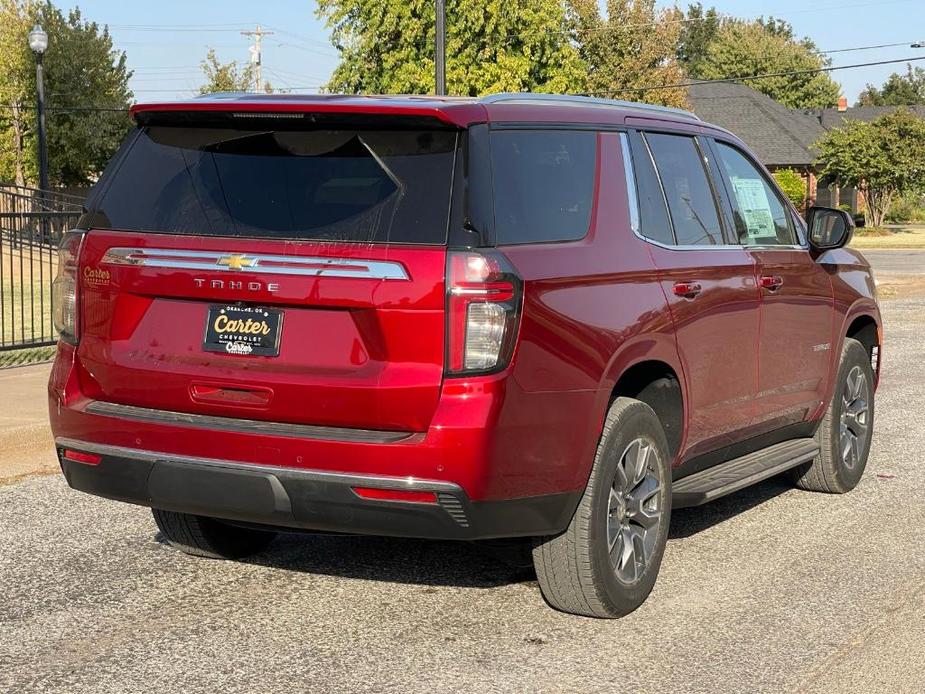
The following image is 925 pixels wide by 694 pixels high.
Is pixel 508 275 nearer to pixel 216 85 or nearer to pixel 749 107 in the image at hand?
pixel 216 85

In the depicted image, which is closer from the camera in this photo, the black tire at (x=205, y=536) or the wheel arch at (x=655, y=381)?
the wheel arch at (x=655, y=381)

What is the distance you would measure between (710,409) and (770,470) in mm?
657

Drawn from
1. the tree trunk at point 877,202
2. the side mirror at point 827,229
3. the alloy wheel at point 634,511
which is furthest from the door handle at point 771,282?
the tree trunk at point 877,202

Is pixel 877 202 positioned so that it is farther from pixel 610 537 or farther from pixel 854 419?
pixel 610 537

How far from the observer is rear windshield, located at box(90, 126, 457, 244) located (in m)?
4.64

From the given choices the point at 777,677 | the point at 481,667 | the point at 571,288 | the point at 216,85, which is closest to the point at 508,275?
the point at 571,288

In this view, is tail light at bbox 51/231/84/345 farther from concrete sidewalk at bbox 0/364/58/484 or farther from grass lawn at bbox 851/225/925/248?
grass lawn at bbox 851/225/925/248

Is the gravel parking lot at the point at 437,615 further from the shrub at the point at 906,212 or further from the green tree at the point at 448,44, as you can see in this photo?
the shrub at the point at 906,212

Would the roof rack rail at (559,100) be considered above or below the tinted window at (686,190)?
above

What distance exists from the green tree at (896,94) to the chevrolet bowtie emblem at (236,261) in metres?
129

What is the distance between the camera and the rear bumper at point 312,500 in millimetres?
4555

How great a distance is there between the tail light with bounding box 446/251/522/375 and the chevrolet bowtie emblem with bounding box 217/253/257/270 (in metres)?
0.71

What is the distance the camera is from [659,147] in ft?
19.6

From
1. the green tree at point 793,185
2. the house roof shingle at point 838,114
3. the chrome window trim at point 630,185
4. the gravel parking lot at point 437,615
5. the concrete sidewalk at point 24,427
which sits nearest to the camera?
the gravel parking lot at point 437,615
